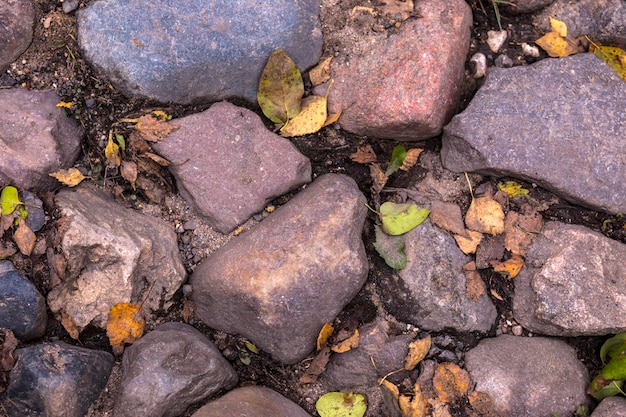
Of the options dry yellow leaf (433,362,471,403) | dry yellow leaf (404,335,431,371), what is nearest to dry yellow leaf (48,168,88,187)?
dry yellow leaf (404,335,431,371)

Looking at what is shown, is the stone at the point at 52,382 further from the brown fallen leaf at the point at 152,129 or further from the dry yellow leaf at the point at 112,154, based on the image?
the brown fallen leaf at the point at 152,129

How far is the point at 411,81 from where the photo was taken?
7.56 ft

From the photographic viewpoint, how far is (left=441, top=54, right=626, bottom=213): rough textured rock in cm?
231

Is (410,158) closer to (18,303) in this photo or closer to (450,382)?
(450,382)

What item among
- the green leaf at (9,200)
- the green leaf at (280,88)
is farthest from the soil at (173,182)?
the green leaf at (9,200)

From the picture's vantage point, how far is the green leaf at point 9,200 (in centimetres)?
220

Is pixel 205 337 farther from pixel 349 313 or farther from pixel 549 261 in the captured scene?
pixel 549 261

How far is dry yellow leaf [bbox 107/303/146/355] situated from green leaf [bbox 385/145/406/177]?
43.0 inches

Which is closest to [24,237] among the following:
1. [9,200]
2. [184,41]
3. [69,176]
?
[9,200]

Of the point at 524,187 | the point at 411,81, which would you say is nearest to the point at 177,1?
the point at 411,81

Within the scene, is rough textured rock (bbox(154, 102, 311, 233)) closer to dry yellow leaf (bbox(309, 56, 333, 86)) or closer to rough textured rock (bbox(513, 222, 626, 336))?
dry yellow leaf (bbox(309, 56, 333, 86))

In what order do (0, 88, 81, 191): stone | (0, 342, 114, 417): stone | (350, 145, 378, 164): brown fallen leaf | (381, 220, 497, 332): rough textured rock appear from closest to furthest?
(0, 342, 114, 417): stone
(0, 88, 81, 191): stone
(381, 220, 497, 332): rough textured rock
(350, 145, 378, 164): brown fallen leaf

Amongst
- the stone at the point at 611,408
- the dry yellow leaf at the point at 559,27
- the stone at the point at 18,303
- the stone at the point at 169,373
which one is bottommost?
the stone at the point at 611,408

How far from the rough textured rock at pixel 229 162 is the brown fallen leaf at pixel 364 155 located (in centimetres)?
21
